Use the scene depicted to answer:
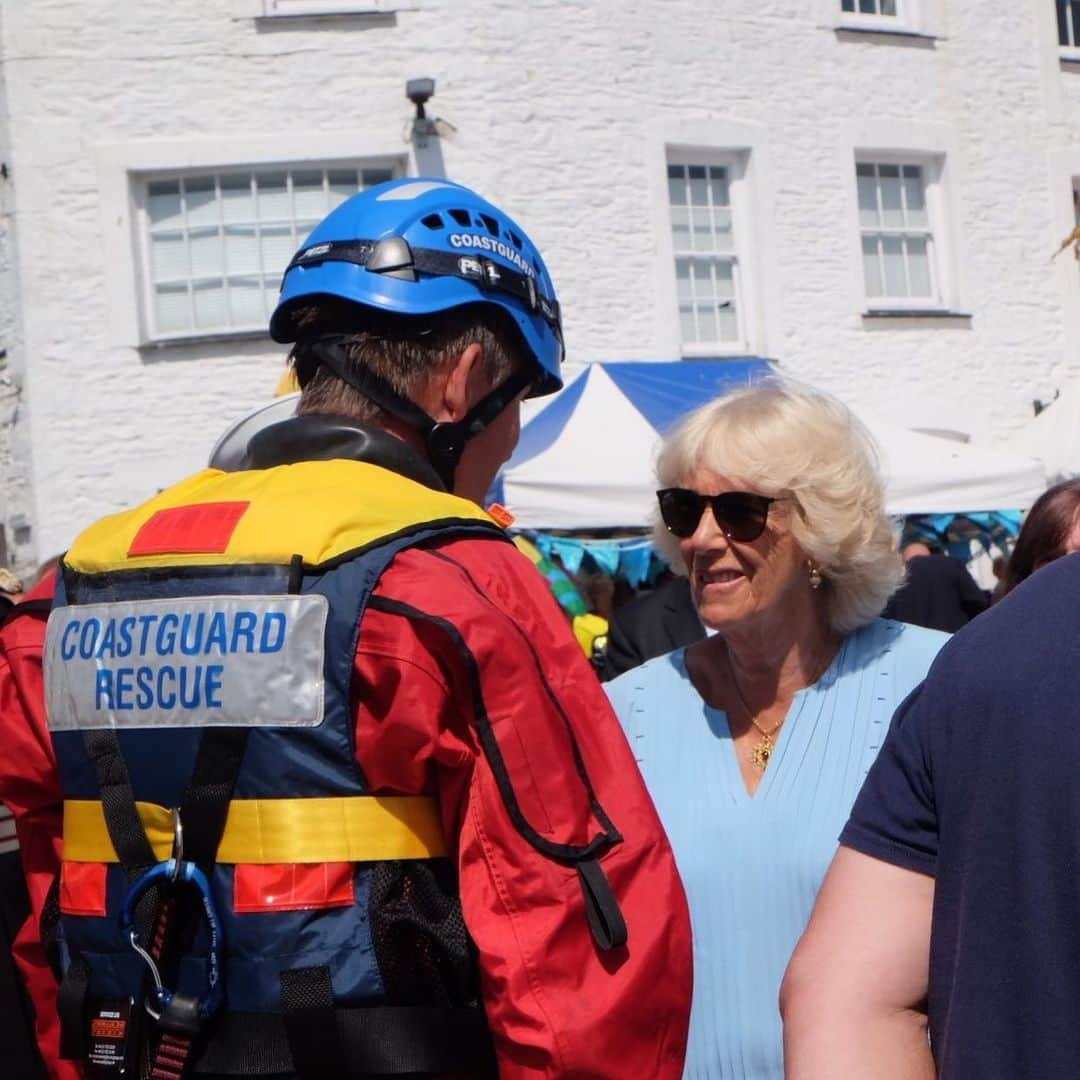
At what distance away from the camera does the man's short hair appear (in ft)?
7.32

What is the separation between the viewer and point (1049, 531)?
392 centimetres

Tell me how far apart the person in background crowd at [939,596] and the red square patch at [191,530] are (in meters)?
5.87

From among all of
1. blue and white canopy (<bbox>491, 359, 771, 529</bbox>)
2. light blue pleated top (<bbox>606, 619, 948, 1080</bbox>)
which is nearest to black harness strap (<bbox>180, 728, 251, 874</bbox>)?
light blue pleated top (<bbox>606, 619, 948, 1080</bbox>)

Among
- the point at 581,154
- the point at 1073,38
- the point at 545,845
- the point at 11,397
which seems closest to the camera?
the point at 545,845

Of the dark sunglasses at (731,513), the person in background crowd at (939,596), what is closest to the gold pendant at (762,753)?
the dark sunglasses at (731,513)

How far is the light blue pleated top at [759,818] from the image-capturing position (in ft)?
9.64

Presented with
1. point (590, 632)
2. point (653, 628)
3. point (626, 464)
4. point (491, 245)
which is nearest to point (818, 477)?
point (491, 245)

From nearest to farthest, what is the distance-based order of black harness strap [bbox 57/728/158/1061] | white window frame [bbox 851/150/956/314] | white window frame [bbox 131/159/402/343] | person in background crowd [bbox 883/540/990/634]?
black harness strap [bbox 57/728/158/1061], person in background crowd [bbox 883/540/990/634], white window frame [bbox 131/159/402/343], white window frame [bbox 851/150/956/314]

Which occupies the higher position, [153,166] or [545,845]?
[153,166]

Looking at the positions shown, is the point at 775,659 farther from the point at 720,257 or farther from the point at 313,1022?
the point at 720,257

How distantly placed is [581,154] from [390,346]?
11409 mm

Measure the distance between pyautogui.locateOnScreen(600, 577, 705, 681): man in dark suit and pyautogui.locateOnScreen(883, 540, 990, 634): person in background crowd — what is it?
1.42 meters

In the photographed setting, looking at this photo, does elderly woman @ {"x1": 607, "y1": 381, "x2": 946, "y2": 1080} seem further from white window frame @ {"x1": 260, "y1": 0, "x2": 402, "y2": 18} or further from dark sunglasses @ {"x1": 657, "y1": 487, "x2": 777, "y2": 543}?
white window frame @ {"x1": 260, "y1": 0, "x2": 402, "y2": 18}

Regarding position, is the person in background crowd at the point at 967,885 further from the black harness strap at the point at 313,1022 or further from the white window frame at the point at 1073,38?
the white window frame at the point at 1073,38
